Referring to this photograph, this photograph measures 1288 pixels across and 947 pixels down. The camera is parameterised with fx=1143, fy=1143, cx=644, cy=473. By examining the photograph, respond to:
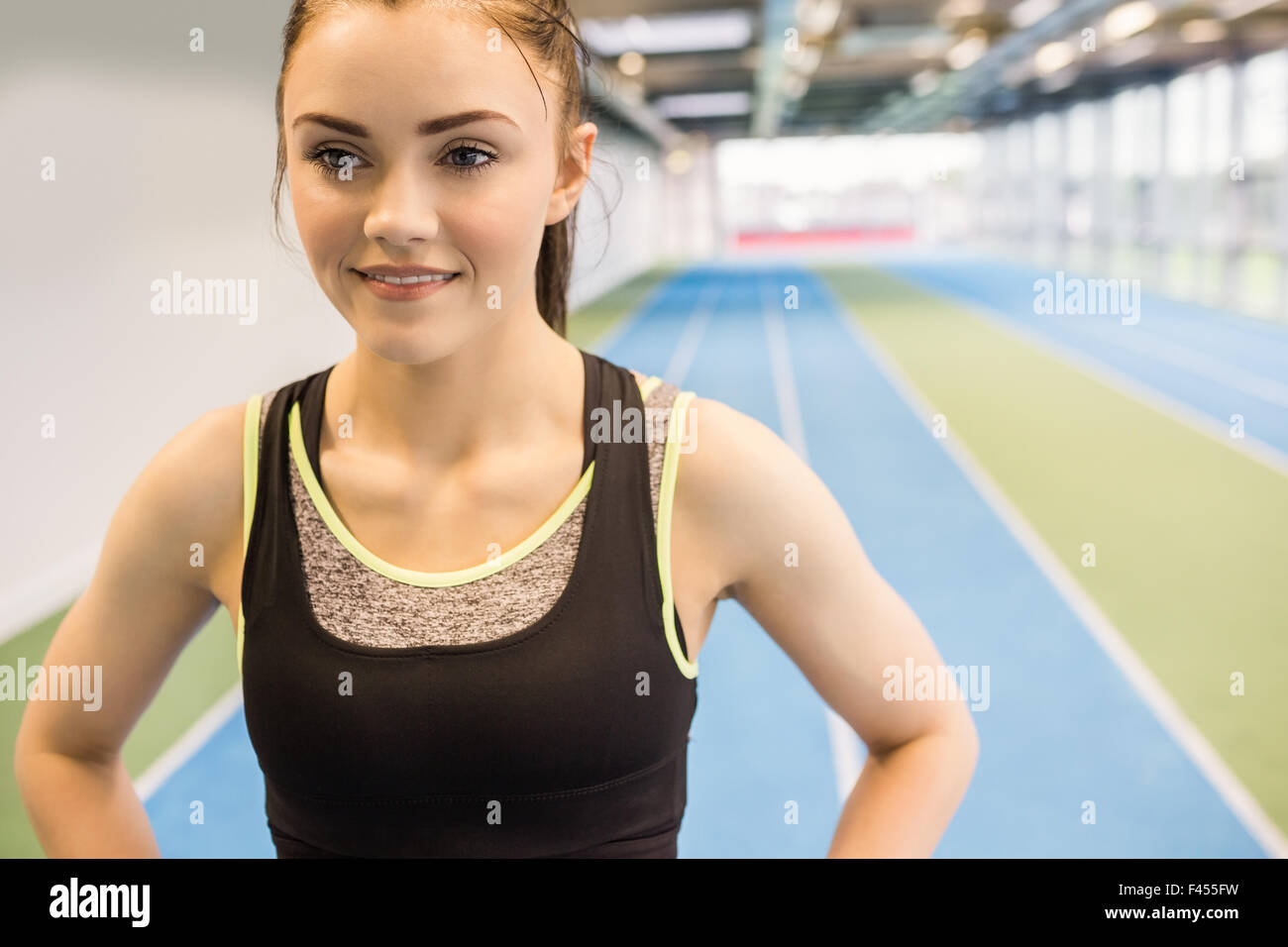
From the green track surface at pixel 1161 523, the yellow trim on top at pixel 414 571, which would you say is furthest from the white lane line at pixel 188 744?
the green track surface at pixel 1161 523

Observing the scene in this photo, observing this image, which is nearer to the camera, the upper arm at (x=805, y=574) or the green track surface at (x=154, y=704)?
the upper arm at (x=805, y=574)

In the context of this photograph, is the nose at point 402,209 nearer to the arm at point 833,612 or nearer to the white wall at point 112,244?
the arm at point 833,612

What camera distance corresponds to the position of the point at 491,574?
3.88ft

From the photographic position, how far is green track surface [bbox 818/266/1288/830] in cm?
435

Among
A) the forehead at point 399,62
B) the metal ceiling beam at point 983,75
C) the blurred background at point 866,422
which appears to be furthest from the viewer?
the metal ceiling beam at point 983,75

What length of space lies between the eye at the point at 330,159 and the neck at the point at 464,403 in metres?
0.23

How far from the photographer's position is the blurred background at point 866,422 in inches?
149

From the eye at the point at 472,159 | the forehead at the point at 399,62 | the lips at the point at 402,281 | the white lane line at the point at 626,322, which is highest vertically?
the white lane line at the point at 626,322

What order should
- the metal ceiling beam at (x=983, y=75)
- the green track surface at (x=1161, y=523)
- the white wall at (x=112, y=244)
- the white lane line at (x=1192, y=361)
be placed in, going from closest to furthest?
the green track surface at (x=1161, y=523), the white wall at (x=112, y=244), the white lane line at (x=1192, y=361), the metal ceiling beam at (x=983, y=75)

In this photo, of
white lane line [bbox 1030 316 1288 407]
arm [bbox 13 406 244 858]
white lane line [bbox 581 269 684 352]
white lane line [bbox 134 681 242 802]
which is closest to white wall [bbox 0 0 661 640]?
white lane line [bbox 134 681 242 802]

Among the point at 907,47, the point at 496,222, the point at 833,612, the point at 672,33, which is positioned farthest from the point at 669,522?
the point at 907,47

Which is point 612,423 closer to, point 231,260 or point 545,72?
point 545,72
